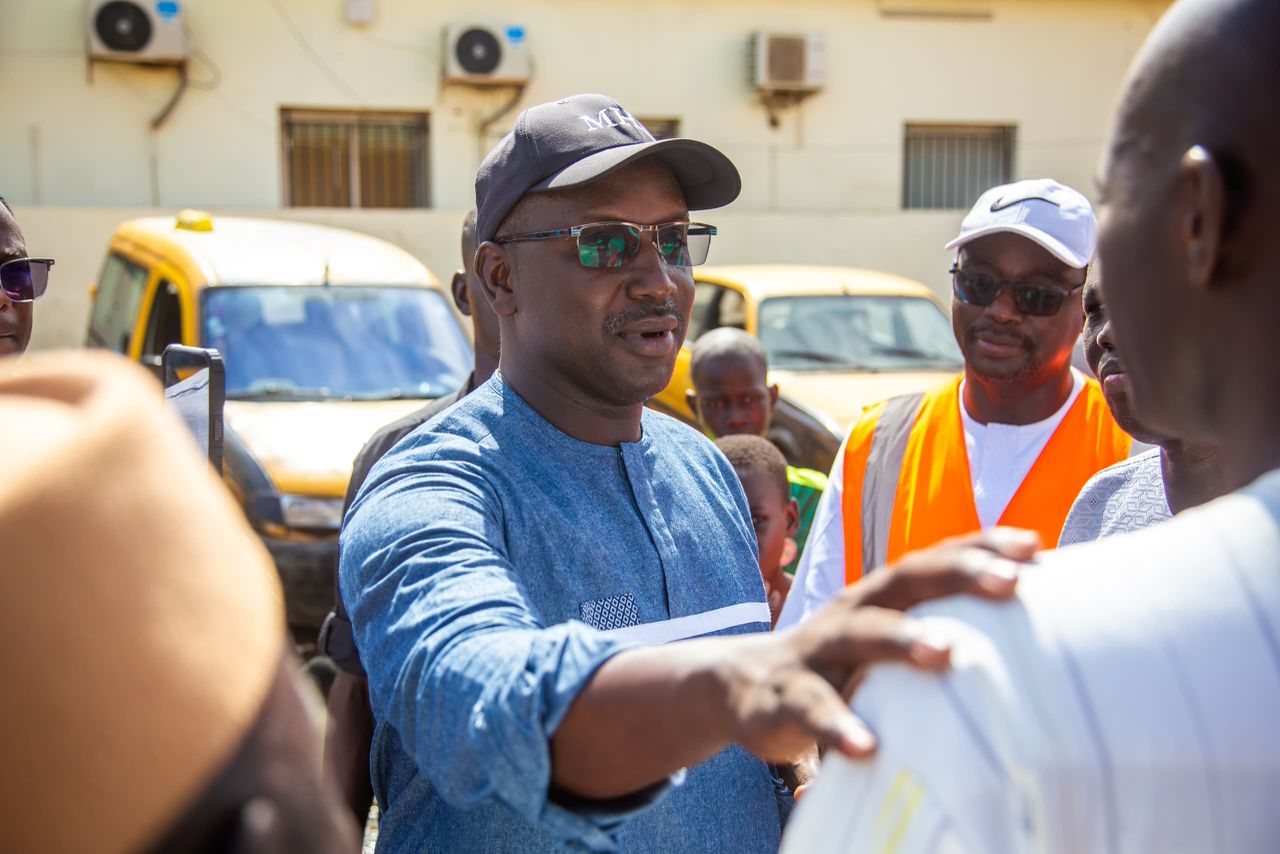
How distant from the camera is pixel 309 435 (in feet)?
22.7

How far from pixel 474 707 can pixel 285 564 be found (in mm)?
5450

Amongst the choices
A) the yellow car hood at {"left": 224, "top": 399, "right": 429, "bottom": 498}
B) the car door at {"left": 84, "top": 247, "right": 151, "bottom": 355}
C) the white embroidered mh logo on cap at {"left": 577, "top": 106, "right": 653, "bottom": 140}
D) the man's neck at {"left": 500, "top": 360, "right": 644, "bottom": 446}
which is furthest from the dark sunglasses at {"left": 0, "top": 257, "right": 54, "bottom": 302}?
the car door at {"left": 84, "top": 247, "right": 151, "bottom": 355}

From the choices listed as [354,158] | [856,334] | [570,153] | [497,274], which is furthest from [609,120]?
[354,158]

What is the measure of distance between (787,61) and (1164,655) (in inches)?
551

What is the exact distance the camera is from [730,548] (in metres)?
2.32

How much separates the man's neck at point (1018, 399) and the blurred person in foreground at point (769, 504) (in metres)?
0.91

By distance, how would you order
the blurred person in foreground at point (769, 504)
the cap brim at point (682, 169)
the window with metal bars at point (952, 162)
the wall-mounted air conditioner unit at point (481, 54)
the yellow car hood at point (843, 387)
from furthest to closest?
the window with metal bars at point (952, 162)
the wall-mounted air conditioner unit at point (481, 54)
the yellow car hood at point (843, 387)
the blurred person in foreground at point (769, 504)
the cap brim at point (682, 169)

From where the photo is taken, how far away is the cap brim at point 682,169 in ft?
7.29

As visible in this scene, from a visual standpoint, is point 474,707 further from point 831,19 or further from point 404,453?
point 831,19

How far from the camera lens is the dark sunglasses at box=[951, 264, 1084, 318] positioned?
3545 millimetres

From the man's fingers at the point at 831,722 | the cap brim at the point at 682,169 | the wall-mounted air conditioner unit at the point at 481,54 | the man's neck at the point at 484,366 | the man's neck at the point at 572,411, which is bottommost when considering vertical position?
the man's neck at the point at 484,366

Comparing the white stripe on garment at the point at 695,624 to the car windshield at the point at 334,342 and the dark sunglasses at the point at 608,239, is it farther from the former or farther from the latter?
the car windshield at the point at 334,342

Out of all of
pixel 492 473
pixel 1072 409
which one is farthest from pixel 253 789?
pixel 1072 409

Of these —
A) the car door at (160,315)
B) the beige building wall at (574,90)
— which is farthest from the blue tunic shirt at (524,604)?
the beige building wall at (574,90)
